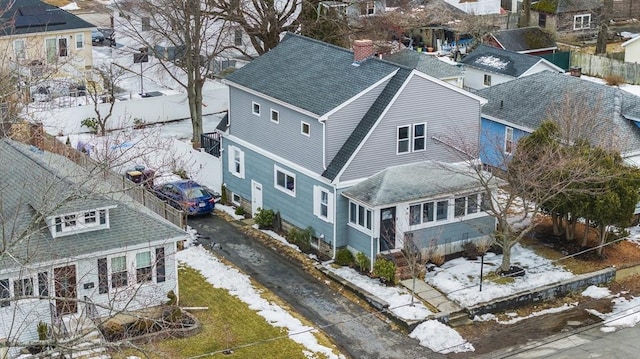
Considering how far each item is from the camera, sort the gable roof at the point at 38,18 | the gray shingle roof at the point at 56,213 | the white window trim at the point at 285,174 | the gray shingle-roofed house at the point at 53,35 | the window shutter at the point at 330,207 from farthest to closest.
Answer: the gable roof at the point at 38,18
the gray shingle-roofed house at the point at 53,35
the white window trim at the point at 285,174
the window shutter at the point at 330,207
the gray shingle roof at the point at 56,213

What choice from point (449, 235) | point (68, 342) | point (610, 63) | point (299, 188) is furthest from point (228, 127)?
point (610, 63)

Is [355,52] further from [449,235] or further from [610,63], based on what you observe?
[610,63]

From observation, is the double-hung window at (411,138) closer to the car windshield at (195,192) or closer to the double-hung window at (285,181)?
the double-hung window at (285,181)

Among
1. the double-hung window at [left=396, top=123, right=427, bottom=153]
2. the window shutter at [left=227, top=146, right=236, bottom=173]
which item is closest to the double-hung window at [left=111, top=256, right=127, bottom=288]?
the double-hung window at [left=396, top=123, right=427, bottom=153]

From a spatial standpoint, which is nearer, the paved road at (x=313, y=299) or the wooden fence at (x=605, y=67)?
the paved road at (x=313, y=299)

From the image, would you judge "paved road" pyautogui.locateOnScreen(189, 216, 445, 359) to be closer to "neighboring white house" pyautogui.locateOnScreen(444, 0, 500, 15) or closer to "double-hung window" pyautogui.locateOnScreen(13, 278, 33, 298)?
"double-hung window" pyautogui.locateOnScreen(13, 278, 33, 298)

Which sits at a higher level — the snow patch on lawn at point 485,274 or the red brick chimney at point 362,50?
the red brick chimney at point 362,50

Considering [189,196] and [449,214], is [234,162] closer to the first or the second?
[189,196]

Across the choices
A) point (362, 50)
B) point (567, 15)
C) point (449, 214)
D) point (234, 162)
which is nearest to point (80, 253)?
point (234, 162)

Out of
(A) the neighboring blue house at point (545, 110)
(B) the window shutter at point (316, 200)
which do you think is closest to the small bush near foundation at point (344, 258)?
(B) the window shutter at point (316, 200)
